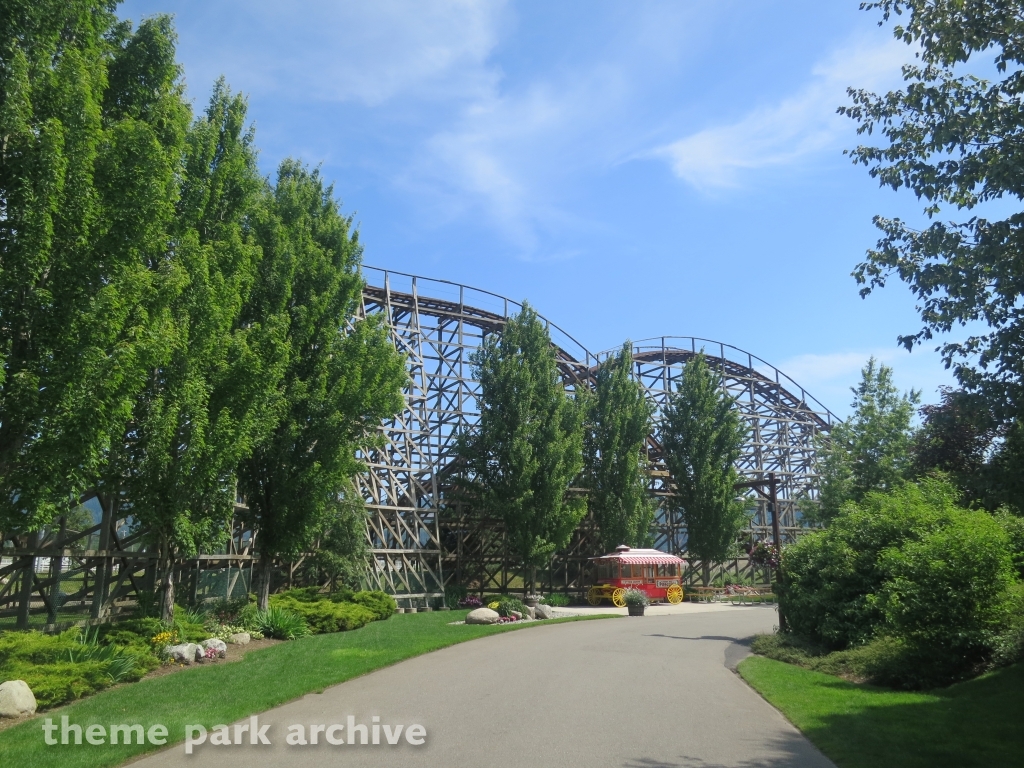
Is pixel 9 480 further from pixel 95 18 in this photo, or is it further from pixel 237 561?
pixel 237 561

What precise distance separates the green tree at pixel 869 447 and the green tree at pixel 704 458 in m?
7.12

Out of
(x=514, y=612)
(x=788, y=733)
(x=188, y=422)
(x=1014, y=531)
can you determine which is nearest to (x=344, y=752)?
(x=788, y=733)

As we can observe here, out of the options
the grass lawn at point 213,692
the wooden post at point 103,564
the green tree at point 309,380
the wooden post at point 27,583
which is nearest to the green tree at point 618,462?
the green tree at point 309,380

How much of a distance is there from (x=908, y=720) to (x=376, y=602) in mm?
17062

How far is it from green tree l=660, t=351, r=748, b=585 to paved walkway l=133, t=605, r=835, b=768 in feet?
83.6

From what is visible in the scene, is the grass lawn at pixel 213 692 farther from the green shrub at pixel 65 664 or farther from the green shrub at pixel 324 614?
the green shrub at pixel 324 614

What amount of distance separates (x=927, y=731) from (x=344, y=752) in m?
6.52

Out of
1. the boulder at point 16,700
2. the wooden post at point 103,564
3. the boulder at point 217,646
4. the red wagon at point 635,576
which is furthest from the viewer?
the red wagon at point 635,576

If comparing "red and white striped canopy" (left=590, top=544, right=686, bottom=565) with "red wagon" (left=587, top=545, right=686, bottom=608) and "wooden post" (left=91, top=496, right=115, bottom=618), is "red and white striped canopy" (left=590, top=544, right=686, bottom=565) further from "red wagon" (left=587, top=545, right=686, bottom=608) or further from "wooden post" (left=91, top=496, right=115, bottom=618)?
"wooden post" (left=91, top=496, right=115, bottom=618)

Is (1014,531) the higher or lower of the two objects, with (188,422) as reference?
lower

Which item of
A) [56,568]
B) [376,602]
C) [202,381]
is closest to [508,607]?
[376,602]

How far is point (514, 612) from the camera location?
2372 centimetres

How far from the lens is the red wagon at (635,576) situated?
110ft

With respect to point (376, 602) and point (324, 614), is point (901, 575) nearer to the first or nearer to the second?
point (324, 614)
